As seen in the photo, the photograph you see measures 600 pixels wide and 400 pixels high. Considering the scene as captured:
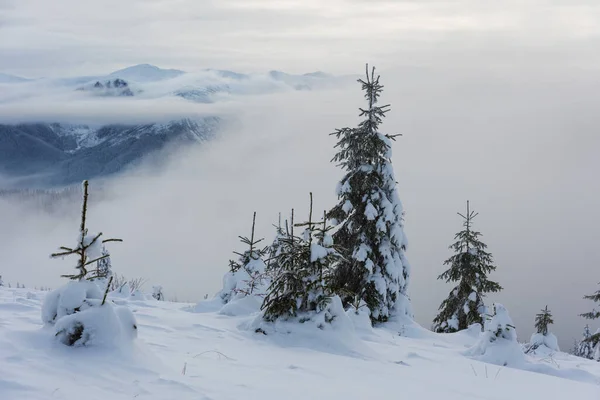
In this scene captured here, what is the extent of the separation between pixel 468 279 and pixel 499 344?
13.3 m

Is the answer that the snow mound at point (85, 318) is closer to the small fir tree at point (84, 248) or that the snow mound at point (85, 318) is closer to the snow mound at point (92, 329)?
the snow mound at point (92, 329)

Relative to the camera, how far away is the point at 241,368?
6.23 metres

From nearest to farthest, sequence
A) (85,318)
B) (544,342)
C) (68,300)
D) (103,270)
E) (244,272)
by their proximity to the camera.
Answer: (85,318), (68,300), (103,270), (544,342), (244,272)

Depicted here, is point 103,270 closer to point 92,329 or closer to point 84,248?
point 84,248

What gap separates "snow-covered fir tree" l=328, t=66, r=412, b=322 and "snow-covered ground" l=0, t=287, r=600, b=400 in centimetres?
719

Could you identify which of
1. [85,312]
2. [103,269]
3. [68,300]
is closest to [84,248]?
[68,300]

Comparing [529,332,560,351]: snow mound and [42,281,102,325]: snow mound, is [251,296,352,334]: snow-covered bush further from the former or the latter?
[529,332,560,351]: snow mound

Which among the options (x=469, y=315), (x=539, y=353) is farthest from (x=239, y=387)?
(x=469, y=315)

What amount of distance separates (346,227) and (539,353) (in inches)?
295

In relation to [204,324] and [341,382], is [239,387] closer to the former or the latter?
[341,382]

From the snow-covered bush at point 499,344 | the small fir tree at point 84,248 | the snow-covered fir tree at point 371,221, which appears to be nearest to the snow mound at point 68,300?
the small fir tree at point 84,248

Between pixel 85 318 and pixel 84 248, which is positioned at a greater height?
pixel 84 248

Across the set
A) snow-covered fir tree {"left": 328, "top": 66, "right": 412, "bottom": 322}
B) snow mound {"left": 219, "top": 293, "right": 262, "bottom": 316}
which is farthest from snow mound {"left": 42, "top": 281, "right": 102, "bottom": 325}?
snow-covered fir tree {"left": 328, "top": 66, "right": 412, "bottom": 322}

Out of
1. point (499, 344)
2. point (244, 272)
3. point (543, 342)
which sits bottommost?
point (543, 342)
